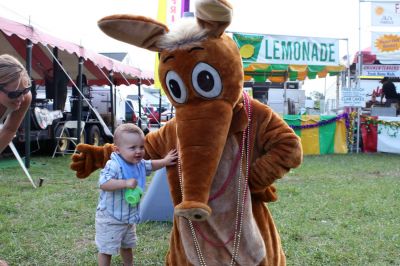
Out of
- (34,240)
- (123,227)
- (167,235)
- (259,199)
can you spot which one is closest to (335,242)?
(167,235)

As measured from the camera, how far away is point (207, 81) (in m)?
1.85

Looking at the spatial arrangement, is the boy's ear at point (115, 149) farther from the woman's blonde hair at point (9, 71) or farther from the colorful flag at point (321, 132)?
the colorful flag at point (321, 132)

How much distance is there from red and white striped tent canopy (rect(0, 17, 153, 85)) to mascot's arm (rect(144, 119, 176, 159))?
575 centimetres

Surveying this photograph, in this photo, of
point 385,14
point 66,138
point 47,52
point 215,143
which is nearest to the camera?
point 215,143

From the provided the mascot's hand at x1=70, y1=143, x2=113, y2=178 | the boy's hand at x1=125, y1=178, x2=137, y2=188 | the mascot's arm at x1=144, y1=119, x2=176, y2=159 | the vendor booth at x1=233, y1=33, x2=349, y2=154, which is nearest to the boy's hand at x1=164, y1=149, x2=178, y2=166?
the mascot's arm at x1=144, y1=119, x2=176, y2=159

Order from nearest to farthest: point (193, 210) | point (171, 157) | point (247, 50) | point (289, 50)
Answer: point (193, 210), point (171, 157), point (247, 50), point (289, 50)

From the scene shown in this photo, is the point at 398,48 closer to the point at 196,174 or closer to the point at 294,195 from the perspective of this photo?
the point at 294,195

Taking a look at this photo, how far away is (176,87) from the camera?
1.92 metres

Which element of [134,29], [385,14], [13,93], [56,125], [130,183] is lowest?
[130,183]

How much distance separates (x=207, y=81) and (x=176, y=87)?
144mm

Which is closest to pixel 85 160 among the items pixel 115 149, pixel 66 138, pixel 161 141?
pixel 115 149

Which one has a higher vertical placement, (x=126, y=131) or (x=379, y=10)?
(x=379, y=10)

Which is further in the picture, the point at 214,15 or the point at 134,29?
the point at 134,29

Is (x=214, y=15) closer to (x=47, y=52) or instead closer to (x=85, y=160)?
(x=85, y=160)
